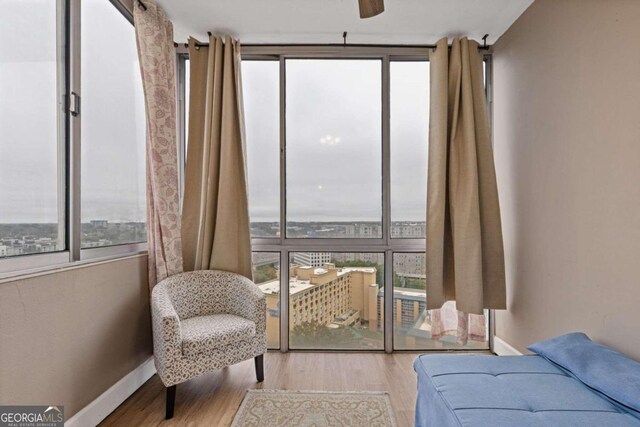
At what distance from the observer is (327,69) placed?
3.02 metres

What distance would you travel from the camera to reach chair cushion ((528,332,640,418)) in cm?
121

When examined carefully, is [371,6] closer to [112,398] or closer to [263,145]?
[263,145]

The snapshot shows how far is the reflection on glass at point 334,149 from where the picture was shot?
300cm

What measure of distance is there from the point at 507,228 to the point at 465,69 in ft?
4.20

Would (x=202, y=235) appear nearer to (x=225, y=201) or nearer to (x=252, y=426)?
(x=225, y=201)

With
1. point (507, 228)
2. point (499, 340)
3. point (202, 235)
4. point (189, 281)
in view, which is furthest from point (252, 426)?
point (507, 228)

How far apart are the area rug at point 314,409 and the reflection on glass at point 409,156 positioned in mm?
1415

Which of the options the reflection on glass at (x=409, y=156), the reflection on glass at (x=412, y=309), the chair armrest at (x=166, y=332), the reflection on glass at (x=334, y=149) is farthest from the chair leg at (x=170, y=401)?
the reflection on glass at (x=409, y=156)

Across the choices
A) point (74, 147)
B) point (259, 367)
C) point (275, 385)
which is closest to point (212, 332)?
point (259, 367)

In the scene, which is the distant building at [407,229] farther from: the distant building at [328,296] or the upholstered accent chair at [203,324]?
the upholstered accent chair at [203,324]

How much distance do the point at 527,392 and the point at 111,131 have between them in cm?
262

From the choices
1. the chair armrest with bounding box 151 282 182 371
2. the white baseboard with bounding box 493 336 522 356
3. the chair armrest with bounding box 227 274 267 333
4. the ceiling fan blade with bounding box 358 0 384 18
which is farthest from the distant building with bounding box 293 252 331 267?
the ceiling fan blade with bounding box 358 0 384 18

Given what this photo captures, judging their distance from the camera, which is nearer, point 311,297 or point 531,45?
point 531,45

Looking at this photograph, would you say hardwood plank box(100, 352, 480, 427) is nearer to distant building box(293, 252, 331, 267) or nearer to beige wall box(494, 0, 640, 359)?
distant building box(293, 252, 331, 267)
